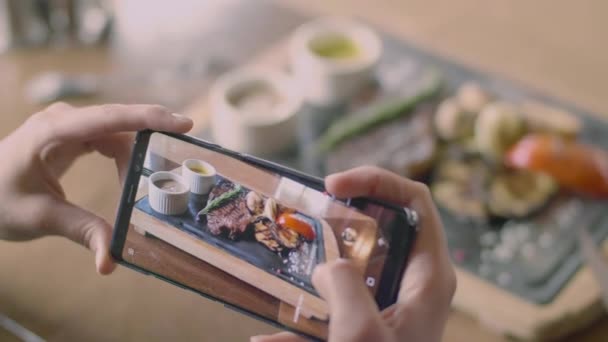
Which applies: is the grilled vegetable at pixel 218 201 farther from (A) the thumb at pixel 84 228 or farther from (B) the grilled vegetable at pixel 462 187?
(B) the grilled vegetable at pixel 462 187

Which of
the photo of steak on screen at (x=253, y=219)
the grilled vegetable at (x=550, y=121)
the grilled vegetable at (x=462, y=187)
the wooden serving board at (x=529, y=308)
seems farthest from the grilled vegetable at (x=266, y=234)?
the grilled vegetable at (x=550, y=121)

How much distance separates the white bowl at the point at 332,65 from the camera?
106cm

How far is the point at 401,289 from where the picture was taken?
0.48 metres

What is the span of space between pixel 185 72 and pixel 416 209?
2.21 feet

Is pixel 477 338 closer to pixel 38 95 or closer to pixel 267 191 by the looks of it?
pixel 267 191

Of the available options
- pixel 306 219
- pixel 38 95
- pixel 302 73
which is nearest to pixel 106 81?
pixel 38 95

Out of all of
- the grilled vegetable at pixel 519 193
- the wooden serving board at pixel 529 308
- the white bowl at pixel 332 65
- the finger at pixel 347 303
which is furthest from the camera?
the white bowl at pixel 332 65

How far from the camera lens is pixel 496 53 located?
3.96ft

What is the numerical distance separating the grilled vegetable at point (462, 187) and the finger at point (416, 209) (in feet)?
1.41

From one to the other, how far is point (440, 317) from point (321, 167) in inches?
18.1

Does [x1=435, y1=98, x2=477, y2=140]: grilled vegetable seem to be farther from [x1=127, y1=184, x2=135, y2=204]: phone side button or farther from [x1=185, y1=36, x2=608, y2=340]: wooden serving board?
[x1=127, y1=184, x2=135, y2=204]: phone side button

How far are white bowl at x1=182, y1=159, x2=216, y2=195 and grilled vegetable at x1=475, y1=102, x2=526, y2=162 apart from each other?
1.95ft

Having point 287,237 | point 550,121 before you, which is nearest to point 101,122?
point 287,237

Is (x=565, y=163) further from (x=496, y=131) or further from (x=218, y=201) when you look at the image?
(x=218, y=201)
